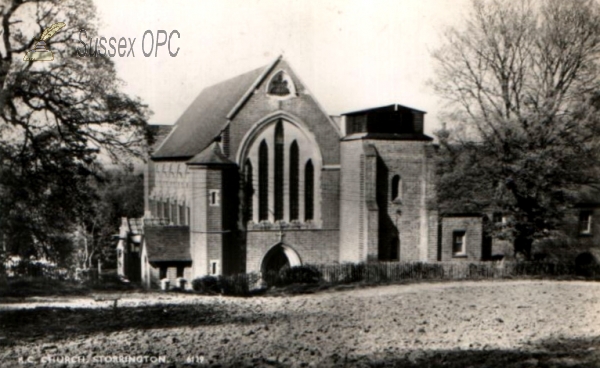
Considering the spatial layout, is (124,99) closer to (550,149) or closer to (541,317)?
(541,317)

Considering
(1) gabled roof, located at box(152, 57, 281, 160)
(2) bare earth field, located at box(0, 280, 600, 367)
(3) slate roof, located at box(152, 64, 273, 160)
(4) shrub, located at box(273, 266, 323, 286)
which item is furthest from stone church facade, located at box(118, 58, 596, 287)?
(2) bare earth field, located at box(0, 280, 600, 367)

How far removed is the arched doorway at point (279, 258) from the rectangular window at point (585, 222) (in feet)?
55.3

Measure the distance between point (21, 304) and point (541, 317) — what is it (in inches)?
564

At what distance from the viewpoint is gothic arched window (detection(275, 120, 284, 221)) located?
31911 millimetres

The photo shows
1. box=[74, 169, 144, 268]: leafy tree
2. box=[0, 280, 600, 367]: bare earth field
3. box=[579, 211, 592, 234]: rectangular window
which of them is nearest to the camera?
box=[0, 280, 600, 367]: bare earth field

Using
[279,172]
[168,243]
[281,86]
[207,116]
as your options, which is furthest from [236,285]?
[207,116]

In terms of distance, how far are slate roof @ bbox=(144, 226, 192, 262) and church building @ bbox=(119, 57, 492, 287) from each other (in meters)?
0.05

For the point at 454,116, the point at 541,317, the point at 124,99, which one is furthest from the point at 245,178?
the point at 541,317

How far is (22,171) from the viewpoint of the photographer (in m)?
16.8

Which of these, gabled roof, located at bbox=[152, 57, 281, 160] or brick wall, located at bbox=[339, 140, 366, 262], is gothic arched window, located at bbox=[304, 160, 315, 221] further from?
gabled roof, located at bbox=[152, 57, 281, 160]

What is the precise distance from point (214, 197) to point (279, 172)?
3.89m

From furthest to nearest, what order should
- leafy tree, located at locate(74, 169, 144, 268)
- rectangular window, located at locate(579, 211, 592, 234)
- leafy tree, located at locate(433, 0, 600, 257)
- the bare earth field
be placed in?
1. leafy tree, located at locate(74, 169, 144, 268)
2. rectangular window, located at locate(579, 211, 592, 234)
3. leafy tree, located at locate(433, 0, 600, 257)
4. the bare earth field

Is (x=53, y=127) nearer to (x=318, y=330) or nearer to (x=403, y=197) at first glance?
(x=318, y=330)

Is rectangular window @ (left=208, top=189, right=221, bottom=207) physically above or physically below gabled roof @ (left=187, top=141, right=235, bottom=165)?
below
